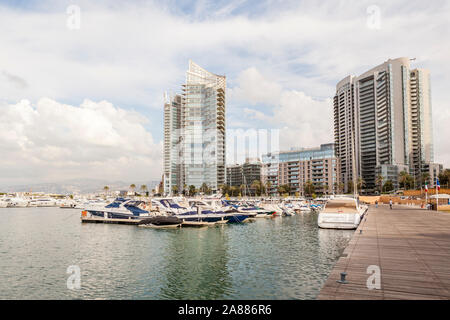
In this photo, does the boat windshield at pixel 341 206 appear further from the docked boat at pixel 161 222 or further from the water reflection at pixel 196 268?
the docked boat at pixel 161 222

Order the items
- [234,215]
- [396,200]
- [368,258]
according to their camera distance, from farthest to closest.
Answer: [396,200] → [234,215] → [368,258]

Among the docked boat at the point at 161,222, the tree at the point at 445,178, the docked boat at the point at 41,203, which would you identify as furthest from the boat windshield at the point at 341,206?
the docked boat at the point at 41,203

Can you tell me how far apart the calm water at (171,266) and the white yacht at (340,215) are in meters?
3.05

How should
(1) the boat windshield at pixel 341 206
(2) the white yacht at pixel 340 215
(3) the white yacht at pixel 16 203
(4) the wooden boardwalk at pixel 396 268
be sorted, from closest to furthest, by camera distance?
(4) the wooden boardwalk at pixel 396 268, (2) the white yacht at pixel 340 215, (1) the boat windshield at pixel 341 206, (3) the white yacht at pixel 16 203

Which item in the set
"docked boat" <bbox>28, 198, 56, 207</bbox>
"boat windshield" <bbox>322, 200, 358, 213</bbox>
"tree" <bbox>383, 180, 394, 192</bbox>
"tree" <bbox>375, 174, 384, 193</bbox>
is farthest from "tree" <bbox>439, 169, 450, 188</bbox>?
"docked boat" <bbox>28, 198, 56, 207</bbox>

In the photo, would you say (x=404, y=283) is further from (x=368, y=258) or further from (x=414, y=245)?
(x=414, y=245)

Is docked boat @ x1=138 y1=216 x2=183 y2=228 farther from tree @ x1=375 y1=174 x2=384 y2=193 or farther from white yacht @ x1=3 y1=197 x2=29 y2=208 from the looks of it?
tree @ x1=375 y1=174 x2=384 y2=193

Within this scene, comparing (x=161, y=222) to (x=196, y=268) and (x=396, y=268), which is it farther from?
(x=396, y=268)

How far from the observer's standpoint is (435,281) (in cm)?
1308

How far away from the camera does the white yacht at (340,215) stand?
41.9m

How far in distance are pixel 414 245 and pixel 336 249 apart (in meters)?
8.28
